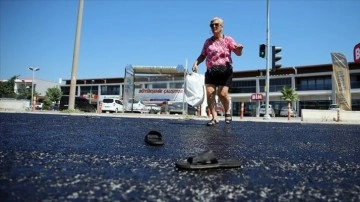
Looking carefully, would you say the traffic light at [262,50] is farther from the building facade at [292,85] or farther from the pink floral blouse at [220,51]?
the building facade at [292,85]

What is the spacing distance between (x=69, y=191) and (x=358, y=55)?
17.9 metres

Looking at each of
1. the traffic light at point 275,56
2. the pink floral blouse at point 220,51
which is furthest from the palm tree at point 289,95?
the pink floral blouse at point 220,51

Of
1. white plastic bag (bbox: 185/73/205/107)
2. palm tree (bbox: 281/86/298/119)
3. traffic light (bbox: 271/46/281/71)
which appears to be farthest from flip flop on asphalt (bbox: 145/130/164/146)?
palm tree (bbox: 281/86/298/119)

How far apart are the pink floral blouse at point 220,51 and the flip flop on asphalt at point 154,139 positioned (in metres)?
3.06

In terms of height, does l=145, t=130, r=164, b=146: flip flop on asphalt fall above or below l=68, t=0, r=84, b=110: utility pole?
below

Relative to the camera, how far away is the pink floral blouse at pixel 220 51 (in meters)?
5.12

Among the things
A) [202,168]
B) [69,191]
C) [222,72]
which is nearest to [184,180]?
[202,168]

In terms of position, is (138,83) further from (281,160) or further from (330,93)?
(281,160)

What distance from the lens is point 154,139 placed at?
221 centimetres

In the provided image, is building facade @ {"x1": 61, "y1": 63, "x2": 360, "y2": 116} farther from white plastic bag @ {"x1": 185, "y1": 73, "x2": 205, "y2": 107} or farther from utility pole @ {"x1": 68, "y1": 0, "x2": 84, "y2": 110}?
utility pole @ {"x1": 68, "y1": 0, "x2": 84, "y2": 110}

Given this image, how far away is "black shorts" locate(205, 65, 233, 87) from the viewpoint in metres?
5.05

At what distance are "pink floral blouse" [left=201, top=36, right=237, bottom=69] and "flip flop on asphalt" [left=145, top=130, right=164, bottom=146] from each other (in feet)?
10.0

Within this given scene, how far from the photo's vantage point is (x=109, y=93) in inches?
2608

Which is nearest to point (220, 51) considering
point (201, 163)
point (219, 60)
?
point (219, 60)
